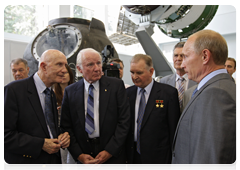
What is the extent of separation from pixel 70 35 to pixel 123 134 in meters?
2.08

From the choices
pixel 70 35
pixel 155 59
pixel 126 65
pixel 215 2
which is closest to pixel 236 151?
pixel 155 59

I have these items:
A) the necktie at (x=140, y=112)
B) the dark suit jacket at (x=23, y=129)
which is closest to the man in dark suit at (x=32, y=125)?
the dark suit jacket at (x=23, y=129)

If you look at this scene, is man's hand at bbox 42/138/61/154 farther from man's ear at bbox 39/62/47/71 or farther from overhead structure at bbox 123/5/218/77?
overhead structure at bbox 123/5/218/77

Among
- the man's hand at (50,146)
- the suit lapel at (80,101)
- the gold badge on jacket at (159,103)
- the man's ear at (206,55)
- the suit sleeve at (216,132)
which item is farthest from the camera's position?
the gold badge on jacket at (159,103)

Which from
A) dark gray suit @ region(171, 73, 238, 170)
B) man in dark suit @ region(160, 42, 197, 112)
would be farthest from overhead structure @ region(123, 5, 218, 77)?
dark gray suit @ region(171, 73, 238, 170)

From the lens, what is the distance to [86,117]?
1.88 m

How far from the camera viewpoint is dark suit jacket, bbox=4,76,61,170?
4.79ft

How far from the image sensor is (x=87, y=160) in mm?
1790

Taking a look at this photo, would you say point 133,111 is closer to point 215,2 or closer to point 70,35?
point 70,35

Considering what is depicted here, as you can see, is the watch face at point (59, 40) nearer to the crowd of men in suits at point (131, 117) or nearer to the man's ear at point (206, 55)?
the crowd of men in suits at point (131, 117)

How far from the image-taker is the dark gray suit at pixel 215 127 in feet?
3.28

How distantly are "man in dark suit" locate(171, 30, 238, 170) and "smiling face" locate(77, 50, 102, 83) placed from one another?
3.22ft

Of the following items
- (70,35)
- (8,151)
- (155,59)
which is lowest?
(8,151)

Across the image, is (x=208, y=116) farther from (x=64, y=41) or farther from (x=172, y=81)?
(x=64, y=41)
